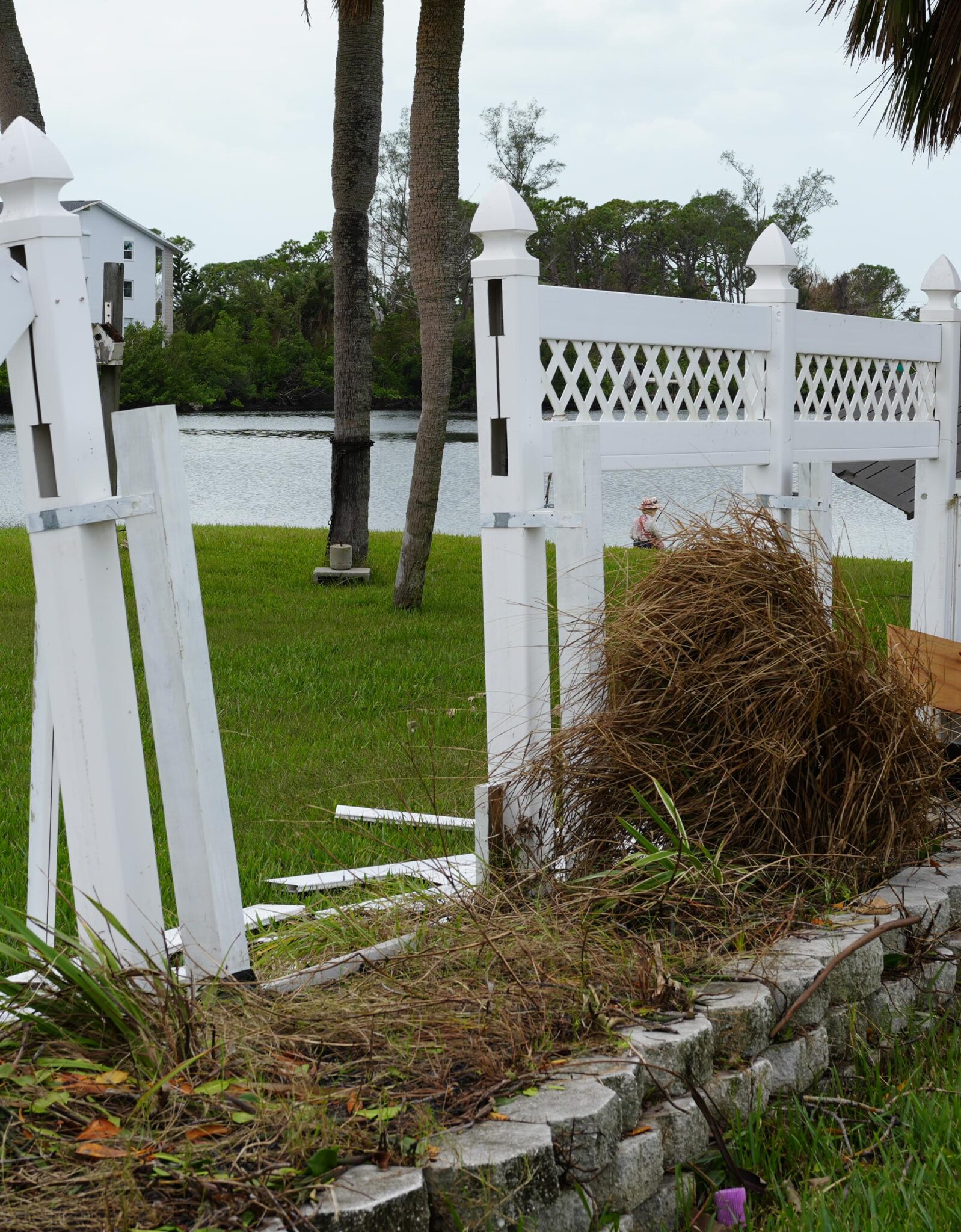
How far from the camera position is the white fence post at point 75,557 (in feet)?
8.42

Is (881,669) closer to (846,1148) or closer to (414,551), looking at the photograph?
(846,1148)

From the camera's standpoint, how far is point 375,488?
1056 inches

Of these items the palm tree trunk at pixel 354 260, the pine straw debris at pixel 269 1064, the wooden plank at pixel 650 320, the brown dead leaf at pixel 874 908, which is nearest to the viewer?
the pine straw debris at pixel 269 1064

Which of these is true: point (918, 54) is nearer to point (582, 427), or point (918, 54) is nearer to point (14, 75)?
point (582, 427)

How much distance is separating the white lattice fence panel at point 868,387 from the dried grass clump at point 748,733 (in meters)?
1.96

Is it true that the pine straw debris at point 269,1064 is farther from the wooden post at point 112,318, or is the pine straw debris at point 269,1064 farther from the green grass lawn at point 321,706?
the wooden post at point 112,318

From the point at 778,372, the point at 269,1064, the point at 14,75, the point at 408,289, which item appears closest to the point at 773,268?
the point at 778,372

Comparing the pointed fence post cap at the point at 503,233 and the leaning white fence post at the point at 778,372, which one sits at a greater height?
the pointed fence post cap at the point at 503,233

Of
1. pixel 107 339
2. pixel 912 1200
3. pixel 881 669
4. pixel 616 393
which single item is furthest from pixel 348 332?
pixel 912 1200

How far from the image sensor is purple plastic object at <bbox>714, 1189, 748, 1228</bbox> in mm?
2426

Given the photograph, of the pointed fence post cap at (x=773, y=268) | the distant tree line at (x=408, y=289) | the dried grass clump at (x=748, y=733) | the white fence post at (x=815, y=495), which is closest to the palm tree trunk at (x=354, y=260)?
the pointed fence post cap at (x=773, y=268)

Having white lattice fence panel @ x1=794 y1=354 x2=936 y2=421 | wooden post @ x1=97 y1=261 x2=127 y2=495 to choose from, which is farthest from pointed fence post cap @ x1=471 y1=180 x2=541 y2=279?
wooden post @ x1=97 y1=261 x2=127 y2=495

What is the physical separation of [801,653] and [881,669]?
0.40 meters

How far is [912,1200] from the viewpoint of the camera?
236 centimetres
